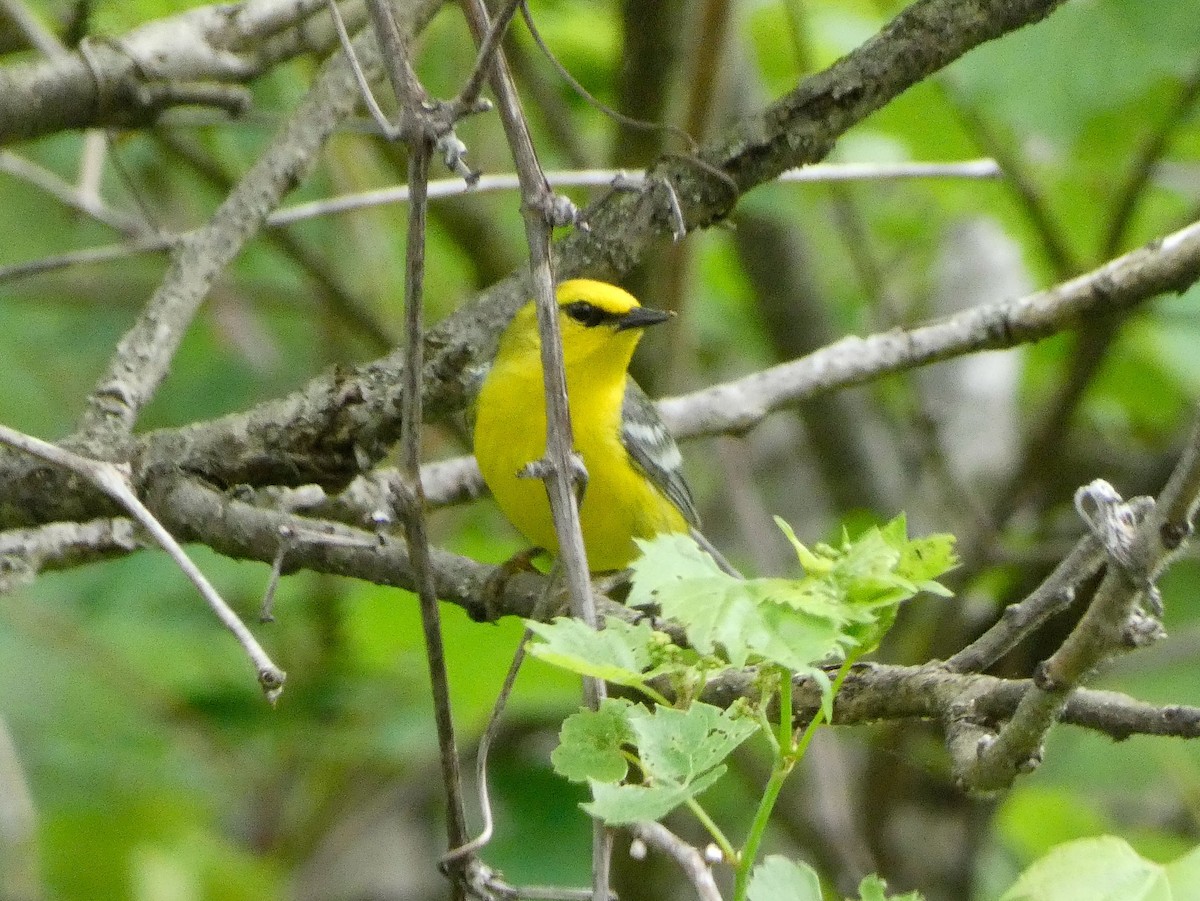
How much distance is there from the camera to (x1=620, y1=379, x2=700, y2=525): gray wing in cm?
402

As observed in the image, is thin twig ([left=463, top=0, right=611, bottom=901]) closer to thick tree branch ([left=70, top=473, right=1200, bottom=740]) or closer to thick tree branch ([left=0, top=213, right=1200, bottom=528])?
thick tree branch ([left=70, top=473, right=1200, bottom=740])

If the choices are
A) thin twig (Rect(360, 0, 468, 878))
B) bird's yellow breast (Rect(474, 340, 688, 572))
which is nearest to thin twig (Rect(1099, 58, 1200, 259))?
bird's yellow breast (Rect(474, 340, 688, 572))

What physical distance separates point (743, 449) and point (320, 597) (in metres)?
2.05

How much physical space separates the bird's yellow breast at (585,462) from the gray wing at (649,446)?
2 centimetres

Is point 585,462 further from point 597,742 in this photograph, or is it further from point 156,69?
point 597,742

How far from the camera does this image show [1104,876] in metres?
1.47

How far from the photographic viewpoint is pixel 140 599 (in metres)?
4.86

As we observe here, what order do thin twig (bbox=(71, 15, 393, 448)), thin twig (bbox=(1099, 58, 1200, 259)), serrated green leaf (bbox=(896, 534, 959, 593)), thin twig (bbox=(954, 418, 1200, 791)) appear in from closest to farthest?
1. thin twig (bbox=(954, 418, 1200, 791))
2. serrated green leaf (bbox=(896, 534, 959, 593))
3. thin twig (bbox=(71, 15, 393, 448))
4. thin twig (bbox=(1099, 58, 1200, 259))

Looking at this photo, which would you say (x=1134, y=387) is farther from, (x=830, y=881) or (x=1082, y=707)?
(x=1082, y=707)

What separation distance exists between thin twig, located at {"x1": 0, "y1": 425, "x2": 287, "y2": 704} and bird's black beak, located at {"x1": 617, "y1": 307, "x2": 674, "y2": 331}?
2088 mm

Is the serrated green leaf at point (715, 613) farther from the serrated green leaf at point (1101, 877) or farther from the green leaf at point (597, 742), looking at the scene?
the serrated green leaf at point (1101, 877)

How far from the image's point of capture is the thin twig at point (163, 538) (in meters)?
1.73

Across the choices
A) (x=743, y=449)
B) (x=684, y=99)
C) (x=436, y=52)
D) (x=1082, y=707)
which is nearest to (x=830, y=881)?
(x=743, y=449)

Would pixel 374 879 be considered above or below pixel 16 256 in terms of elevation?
below
